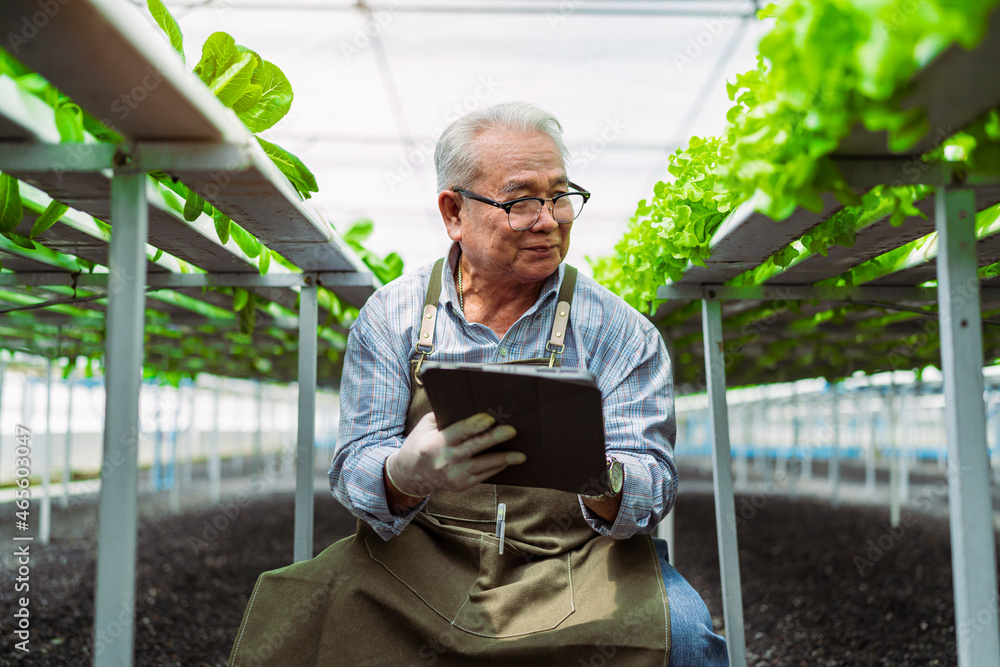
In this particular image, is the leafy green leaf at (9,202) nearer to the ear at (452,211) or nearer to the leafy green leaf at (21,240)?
the leafy green leaf at (21,240)

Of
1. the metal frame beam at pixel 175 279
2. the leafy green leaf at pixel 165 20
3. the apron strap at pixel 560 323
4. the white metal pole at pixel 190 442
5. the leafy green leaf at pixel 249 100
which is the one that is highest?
the leafy green leaf at pixel 165 20

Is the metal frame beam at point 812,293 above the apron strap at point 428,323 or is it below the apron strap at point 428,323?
above

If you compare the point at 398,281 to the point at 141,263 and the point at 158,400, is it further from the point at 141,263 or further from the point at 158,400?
the point at 158,400

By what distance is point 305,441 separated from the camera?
2109mm

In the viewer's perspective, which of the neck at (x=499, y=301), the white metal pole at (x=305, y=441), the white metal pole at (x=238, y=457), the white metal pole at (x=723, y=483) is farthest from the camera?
the white metal pole at (x=238, y=457)

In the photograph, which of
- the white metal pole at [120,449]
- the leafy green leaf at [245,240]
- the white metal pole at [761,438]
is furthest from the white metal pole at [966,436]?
the white metal pole at [761,438]

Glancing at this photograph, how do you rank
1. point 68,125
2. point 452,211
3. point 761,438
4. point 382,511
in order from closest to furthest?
point 68,125 → point 382,511 → point 452,211 → point 761,438

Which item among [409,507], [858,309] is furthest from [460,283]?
[858,309]

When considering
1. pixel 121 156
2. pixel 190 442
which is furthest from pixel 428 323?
pixel 190 442

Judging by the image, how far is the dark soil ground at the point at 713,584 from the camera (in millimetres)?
3078

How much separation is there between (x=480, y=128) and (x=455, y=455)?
2.54ft

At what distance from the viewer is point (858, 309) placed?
10.0 feet

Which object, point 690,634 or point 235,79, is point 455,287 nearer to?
point 235,79

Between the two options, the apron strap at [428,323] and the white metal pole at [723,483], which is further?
the white metal pole at [723,483]
